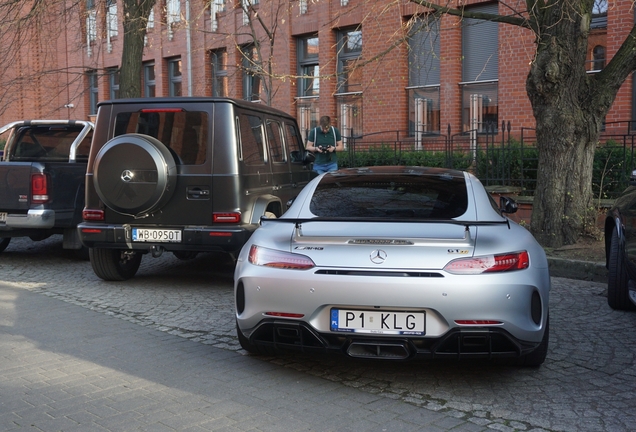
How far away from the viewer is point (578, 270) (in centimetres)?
927

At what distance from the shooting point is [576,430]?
4141 mm

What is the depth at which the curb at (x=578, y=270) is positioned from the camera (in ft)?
29.6

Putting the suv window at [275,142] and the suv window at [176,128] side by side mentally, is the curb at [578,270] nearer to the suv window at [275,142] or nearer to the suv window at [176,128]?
the suv window at [275,142]

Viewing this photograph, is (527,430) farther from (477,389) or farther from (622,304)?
(622,304)

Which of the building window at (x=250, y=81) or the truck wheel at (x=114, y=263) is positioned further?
the building window at (x=250, y=81)

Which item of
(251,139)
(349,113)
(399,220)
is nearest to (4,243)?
(251,139)

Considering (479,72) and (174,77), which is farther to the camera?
(174,77)

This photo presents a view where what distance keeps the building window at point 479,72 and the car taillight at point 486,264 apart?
12.3m

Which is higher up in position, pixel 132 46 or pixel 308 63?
pixel 308 63

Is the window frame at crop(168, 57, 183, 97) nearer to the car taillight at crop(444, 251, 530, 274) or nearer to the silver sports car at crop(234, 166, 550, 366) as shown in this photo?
the silver sports car at crop(234, 166, 550, 366)

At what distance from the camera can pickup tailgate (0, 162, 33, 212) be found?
9945mm

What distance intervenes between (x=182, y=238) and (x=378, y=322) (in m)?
4.01

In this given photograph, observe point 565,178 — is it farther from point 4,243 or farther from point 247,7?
point 247,7

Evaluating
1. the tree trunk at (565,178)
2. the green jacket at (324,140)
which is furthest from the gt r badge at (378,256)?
the green jacket at (324,140)
